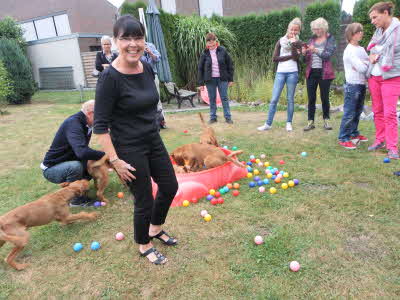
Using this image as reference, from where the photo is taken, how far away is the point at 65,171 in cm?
379

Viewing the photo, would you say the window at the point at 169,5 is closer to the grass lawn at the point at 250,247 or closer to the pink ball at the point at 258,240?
the grass lawn at the point at 250,247

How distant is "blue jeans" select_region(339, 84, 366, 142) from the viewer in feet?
16.7

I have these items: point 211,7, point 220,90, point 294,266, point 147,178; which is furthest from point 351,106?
Answer: point 211,7

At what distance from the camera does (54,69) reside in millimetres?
20578

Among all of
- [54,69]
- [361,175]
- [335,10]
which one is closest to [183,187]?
[361,175]

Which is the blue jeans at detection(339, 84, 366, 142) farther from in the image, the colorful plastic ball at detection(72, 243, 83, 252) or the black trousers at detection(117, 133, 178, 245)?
the colorful plastic ball at detection(72, 243, 83, 252)

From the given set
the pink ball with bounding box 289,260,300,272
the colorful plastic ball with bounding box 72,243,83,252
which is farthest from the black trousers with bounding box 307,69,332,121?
the colorful plastic ball with bounding box 72,243,83,252

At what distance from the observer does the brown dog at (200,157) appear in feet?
14.1

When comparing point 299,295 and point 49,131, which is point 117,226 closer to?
point 299,295

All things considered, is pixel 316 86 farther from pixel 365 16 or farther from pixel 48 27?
pixel 48 27

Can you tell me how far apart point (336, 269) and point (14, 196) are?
4.33 meters

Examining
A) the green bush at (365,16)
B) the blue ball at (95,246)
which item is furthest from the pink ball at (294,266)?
the green bush at (365,16)

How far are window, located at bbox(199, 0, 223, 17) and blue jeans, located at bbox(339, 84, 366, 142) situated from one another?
1872 centimetres

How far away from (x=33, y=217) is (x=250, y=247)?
2252 mm
